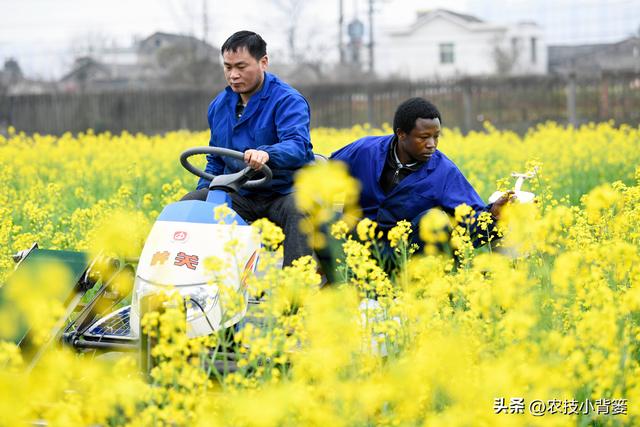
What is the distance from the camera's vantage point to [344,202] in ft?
17.9

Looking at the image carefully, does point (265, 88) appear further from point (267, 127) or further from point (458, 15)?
point (458, 15)

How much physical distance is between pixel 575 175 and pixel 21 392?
840cm

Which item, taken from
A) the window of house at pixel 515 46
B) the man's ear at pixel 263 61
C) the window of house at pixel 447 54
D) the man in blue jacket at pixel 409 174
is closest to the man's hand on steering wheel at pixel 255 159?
the man's ear at pixel 263 61

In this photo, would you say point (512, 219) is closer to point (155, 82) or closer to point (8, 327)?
point (8, 327)

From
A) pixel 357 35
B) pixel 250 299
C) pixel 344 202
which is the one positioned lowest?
pixel 250 299

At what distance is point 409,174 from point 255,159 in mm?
1267

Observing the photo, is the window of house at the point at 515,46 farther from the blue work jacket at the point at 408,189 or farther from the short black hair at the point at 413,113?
the short black hair at the point at 413,113

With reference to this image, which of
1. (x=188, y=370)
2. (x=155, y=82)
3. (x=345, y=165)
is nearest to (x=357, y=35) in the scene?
(x=155, y=82)

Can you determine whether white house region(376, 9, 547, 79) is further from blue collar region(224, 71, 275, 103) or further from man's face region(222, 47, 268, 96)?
man's face region(222, 47, 268, 96)

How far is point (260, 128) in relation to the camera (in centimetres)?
500

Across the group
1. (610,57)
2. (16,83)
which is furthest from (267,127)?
(610,57)

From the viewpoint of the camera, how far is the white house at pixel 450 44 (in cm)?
5469

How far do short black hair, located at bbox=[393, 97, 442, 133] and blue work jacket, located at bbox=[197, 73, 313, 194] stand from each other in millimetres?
525

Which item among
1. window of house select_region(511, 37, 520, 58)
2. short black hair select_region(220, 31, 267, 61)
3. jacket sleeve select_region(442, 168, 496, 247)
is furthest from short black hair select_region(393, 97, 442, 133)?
window of house select_region(511, 37, 520, 58)
